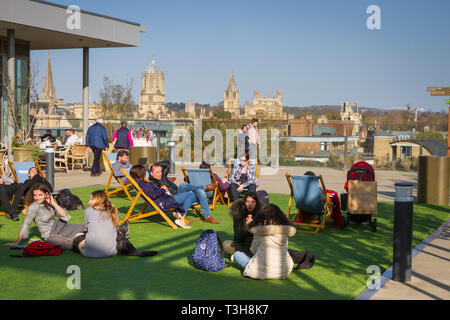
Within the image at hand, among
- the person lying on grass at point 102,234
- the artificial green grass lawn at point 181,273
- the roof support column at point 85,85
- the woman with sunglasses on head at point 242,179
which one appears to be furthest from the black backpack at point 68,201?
the roof support column at point 85,85

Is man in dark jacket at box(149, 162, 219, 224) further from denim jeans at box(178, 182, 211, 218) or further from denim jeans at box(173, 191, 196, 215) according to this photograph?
denim jeans at box(173, 191, 196, 215)

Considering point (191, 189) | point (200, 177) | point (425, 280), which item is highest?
point (200, 177)

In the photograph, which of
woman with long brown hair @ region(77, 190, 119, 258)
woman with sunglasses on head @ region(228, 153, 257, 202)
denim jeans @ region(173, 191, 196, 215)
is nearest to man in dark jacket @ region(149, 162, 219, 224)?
denim jeans @ region(173, 191, 196, 215)

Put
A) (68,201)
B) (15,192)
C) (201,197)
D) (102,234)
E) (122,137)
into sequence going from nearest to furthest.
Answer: (102,234), (201,197), (15,192), (68,201), (122,137)

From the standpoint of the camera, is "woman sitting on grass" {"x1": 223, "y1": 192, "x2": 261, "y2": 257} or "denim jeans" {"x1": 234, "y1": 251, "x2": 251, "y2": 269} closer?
"denim jeans" {"x1": 234, "y1": 251, "x2": 251, "y2": 269}

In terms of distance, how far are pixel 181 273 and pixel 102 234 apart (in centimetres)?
111

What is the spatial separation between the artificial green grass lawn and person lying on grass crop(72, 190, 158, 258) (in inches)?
3.9

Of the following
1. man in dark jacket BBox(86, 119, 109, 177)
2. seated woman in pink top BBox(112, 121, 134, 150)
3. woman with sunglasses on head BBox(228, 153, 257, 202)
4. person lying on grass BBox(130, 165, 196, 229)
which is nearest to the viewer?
person lying on grass BBox(130, 165, 196, 229)

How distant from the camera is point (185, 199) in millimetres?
8672

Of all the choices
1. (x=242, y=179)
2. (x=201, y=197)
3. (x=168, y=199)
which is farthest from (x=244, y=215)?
(x=242, y=179)

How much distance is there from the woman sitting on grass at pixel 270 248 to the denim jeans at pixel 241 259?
0.17m

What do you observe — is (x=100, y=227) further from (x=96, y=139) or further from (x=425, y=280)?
(x=96, y=139)

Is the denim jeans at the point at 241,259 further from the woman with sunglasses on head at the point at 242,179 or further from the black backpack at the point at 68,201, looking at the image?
the black backpack at the point at 68,201

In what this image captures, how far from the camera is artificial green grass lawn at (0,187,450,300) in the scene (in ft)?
16.9
